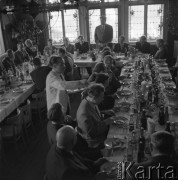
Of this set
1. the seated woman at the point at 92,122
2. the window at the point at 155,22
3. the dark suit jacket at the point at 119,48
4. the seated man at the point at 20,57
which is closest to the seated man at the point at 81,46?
the dark suit jacket at the point at 119,48

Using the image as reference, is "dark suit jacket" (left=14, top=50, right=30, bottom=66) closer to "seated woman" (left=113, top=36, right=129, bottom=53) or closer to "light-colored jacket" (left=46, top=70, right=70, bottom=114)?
"seated woman" (left=113, top=36, right=129, bottom=53)

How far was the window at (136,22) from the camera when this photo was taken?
10.9m

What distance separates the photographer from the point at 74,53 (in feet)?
28.8

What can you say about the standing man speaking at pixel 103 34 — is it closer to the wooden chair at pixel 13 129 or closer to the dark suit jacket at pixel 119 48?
the dark suit jacket at pixel 119 48

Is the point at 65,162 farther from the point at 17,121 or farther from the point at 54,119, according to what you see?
the point at 17,121

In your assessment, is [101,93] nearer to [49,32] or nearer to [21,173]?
[21,173]

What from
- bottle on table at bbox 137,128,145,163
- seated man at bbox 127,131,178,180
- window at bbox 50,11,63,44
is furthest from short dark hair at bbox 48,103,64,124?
window at bbox 50,11,63,44

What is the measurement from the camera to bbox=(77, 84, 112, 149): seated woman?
11.2ft

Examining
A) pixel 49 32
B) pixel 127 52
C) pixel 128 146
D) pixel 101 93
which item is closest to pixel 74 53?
pixel 127 52

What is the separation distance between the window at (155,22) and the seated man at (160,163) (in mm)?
8954

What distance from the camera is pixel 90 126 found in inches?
134

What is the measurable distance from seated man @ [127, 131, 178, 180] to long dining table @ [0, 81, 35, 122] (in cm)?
306

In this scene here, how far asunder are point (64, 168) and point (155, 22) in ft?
30.5

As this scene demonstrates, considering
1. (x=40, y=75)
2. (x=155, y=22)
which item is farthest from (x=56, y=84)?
(x=155, y=22)
